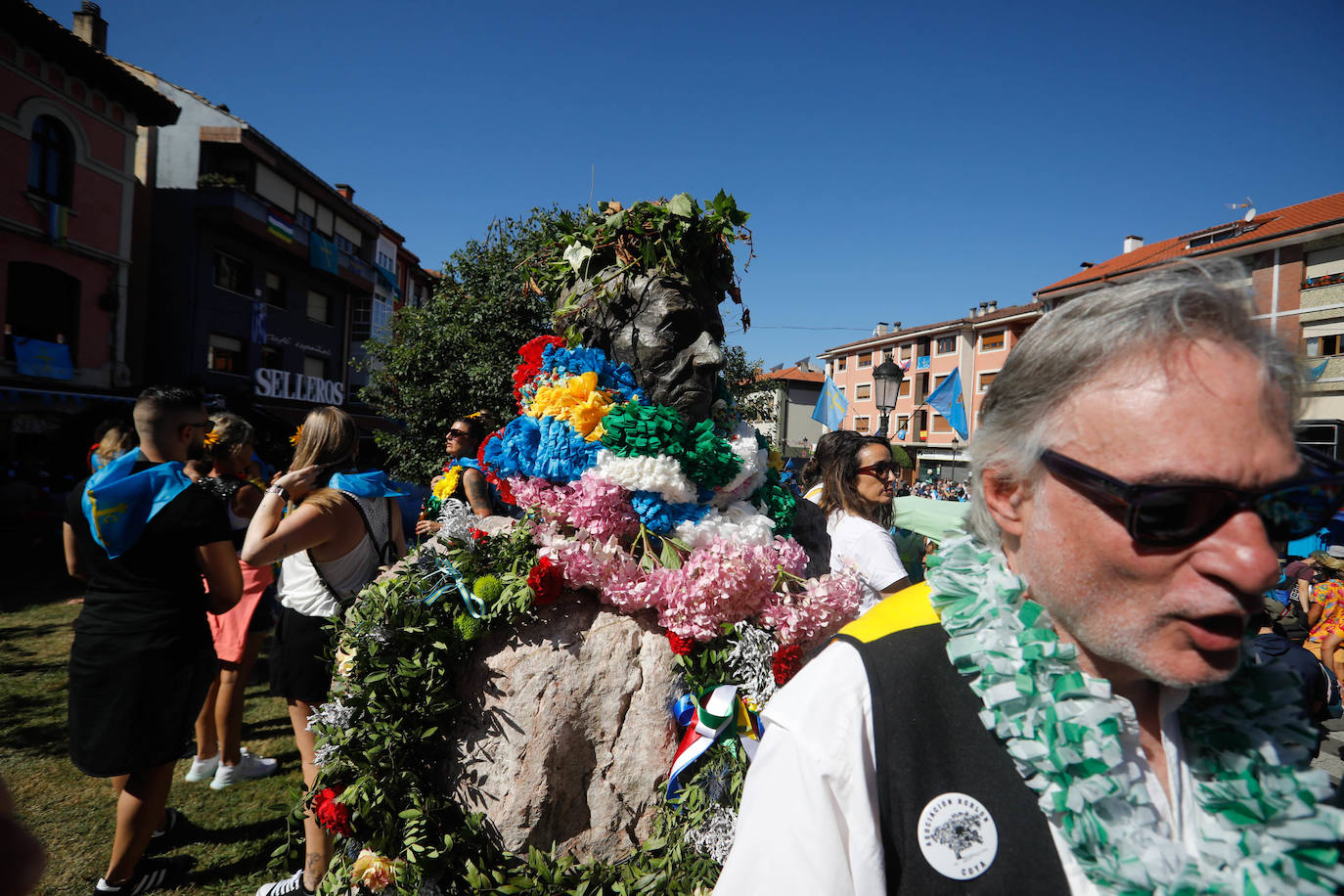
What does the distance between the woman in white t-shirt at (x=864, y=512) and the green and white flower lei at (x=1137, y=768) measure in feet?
5.49

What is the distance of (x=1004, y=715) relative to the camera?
1.07 metres

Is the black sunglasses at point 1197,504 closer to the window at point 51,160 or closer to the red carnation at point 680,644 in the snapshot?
the red carnation at point 680,644

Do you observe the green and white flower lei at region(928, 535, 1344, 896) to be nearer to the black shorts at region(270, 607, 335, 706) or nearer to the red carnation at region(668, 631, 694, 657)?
the red carnation at region(668, 631, 694, 657)

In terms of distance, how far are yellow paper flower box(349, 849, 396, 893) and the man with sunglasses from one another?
151 centimetres

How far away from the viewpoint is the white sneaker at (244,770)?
3.95m

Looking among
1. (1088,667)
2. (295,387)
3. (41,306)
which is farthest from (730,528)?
(295,387)

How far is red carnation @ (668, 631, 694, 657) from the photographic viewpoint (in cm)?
218

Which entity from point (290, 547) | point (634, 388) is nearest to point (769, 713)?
point (634, 388)

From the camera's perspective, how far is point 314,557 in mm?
3020

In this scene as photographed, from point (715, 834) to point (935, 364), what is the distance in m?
39.6

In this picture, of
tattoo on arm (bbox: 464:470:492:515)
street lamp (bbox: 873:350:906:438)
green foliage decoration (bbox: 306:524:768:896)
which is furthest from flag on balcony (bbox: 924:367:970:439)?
green foliage decoration (bbox: 306:524:768:896)

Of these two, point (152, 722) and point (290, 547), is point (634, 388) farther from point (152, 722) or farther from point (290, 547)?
point (152, 722)

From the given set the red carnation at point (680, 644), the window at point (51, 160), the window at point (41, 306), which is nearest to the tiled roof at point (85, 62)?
the window at point (51, 160)

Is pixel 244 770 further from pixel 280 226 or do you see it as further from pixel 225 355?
pixel 280 226
